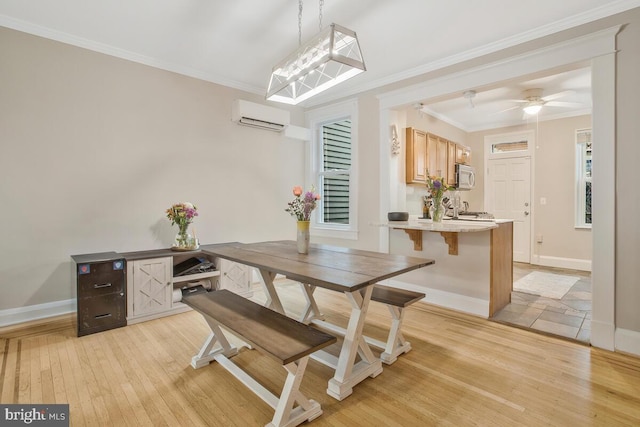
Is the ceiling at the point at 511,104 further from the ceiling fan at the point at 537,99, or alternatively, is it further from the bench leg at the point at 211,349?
the bench leg at the point at 211,349

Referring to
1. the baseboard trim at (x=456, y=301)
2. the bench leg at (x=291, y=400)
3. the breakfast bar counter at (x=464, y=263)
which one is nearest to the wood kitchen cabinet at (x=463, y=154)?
the breakfast bar counter at (x=464, y=263)

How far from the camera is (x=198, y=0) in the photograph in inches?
96.3

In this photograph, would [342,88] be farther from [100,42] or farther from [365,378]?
[365,378]

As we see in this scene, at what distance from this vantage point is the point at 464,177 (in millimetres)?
5512

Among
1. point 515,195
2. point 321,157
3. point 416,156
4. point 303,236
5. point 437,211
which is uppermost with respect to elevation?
point 321,157

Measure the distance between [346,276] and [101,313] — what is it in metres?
2.34

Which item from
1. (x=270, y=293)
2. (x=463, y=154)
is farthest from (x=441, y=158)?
(x=270, y=293)

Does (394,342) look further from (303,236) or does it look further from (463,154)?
(463,154)

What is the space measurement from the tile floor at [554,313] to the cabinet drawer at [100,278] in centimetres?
353

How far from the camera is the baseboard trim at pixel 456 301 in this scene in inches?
123

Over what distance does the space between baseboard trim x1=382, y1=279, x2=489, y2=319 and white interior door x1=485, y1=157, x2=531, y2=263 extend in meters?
3.39

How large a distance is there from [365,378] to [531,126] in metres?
5.75

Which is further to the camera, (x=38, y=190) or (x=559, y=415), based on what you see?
(x=38, y=190)

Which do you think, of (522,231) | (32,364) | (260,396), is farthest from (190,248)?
(522,231)
